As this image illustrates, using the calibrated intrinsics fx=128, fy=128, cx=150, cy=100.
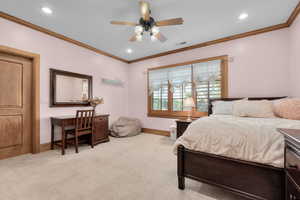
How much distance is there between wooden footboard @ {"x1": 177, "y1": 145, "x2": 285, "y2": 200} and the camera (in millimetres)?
1188

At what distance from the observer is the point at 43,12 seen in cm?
Result: 235

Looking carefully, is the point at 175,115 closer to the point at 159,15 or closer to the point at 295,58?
the point at 159,15

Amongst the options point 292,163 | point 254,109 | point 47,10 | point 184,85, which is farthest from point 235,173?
point 47,10

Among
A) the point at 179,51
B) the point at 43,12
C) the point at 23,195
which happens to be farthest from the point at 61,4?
the point at 179,51

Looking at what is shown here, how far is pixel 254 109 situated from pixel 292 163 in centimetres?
164

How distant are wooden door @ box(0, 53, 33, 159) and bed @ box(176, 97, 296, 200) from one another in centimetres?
326

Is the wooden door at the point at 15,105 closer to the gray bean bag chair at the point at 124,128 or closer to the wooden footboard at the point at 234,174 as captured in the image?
the gray bean bag chair at the point at 124,128

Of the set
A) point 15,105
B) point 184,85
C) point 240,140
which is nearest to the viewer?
point 240,140

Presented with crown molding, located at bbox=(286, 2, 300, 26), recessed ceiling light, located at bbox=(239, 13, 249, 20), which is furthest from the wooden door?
crown molding, located at bbox=(286, 2, 300, 26)

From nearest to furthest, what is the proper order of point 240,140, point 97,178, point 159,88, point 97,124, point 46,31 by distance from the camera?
point 240,140, point 97,178, point 46,31, point 97,124, point 159,88

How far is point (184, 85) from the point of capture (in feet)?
13.1

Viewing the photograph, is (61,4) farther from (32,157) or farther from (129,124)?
(129,124)

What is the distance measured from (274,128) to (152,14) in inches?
98.6

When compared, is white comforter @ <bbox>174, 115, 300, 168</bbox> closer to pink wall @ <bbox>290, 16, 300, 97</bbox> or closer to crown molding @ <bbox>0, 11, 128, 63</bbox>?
pink wall @ <bbox>290, 16, 300, 97</bbox>
